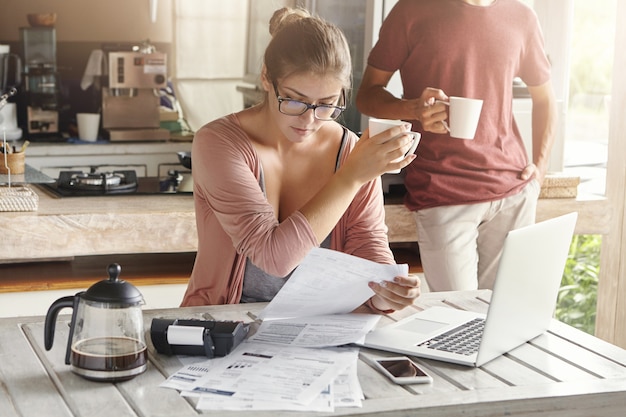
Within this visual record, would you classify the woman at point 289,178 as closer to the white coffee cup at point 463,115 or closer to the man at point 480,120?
the white coffee cup at point 463,115

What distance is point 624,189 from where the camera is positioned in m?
3.74

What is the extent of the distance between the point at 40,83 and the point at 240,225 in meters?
2.84

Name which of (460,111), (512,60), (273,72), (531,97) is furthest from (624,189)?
(273,72)

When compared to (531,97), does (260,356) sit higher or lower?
lower

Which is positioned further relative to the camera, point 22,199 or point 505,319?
point 22,199

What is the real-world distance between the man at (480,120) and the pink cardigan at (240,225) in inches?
31.1

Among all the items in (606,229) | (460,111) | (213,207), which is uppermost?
(460,111)

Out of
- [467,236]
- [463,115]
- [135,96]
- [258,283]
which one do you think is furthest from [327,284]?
[135,96]

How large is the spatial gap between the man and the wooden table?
1200 mm

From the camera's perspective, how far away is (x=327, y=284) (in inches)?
73.7

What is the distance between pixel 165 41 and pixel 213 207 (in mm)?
2836

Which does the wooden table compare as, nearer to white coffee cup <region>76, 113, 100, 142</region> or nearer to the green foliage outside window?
white coffee cup <region>76, 113, 100, 142</region>

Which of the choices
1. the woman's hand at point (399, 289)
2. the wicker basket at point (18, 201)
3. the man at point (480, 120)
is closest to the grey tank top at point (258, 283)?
the woman's hand at point (399, 289)

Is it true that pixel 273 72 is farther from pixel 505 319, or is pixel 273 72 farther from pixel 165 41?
pixel 165 41
